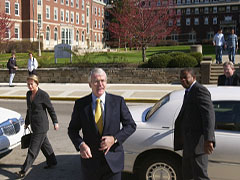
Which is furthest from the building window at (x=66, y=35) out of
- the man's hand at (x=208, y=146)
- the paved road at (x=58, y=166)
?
the man's hand at (x=208, y=146)

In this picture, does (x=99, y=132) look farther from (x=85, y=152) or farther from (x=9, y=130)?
(x=9, y=130)

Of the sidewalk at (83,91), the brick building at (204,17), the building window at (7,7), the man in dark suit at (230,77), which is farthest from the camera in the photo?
the brick building at (204,17)

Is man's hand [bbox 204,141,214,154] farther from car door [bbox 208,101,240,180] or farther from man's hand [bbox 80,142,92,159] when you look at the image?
man's hand [bbox 80,142,92,159]

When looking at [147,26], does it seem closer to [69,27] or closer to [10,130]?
[10,130]

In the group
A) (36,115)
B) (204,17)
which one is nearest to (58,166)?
(36,115)

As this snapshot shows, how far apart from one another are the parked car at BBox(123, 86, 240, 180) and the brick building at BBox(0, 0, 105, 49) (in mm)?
45352

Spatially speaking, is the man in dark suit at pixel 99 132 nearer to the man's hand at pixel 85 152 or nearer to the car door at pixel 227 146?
the man's hand at pixel 85 152

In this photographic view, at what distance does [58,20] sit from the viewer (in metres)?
68.4

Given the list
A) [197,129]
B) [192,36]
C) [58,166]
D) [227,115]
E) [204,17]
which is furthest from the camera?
[204,17]

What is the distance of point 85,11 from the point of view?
79625 millimetres

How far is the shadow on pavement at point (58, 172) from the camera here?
6016mm

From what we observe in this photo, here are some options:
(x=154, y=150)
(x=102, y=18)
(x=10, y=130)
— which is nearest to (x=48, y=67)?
(x=10, y=130)

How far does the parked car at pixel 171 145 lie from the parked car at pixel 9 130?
8.06 feet

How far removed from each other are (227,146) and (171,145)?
2.49 feet
